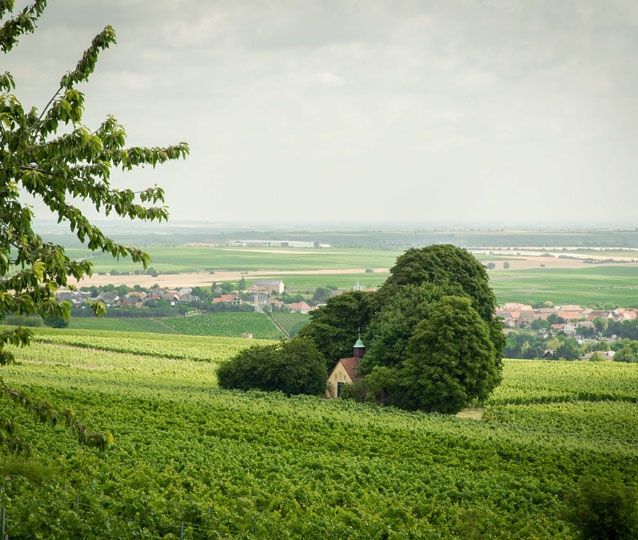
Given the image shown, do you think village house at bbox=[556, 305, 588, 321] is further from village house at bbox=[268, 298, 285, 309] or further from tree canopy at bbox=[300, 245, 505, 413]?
tree canopy at bbox=[300, 245, 505, 413]

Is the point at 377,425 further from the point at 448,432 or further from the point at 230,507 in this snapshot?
the point at 230,507

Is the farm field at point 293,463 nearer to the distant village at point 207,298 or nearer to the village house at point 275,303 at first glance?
the distant village at point 207,298

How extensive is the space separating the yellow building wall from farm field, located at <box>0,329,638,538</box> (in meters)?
5.15

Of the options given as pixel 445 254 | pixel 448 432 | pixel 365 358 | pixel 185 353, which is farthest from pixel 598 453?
pixel 185 353

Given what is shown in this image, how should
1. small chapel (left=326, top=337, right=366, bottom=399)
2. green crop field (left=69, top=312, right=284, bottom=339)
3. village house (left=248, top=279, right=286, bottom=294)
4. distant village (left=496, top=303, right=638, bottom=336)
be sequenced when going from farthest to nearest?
village house (left=248, top=279, right=286, bottom=294) < distant village (left=496, top=303, right=638, bottom=336) < green crop field (left=69, top=312, right=284, bottom=339) < small chapel (left=326, top=337, right=366, bottom=399)

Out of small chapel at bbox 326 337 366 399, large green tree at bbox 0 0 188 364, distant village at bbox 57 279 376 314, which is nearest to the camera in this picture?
large green tree at bbox 0 0 188 364

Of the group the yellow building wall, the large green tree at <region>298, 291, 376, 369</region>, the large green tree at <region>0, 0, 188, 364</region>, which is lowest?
the yellow building wall

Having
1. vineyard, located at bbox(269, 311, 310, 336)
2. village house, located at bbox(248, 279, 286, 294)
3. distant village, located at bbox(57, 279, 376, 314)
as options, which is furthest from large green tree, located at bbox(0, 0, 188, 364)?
village house, located at bbox(248, 279, 286, 294)

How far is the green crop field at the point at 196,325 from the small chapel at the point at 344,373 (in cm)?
5681

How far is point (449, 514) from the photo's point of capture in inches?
997

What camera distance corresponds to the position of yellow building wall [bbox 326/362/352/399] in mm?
50594

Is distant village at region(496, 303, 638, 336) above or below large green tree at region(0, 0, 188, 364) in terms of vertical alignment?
below

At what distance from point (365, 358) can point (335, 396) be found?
141 inches

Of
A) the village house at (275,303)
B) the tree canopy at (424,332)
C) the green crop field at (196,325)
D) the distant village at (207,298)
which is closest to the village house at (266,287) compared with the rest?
the distant village at (207,298)
